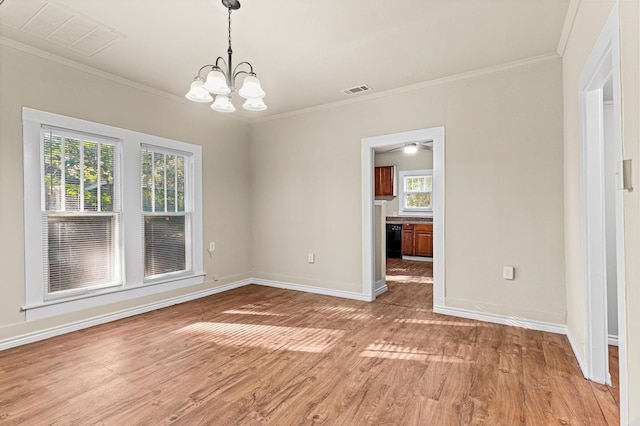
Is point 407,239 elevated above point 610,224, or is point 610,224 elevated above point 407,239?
point 610,224

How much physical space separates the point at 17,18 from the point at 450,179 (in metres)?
4.26

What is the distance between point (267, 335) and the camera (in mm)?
3271

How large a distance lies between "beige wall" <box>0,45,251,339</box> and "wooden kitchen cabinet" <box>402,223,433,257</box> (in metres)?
4.00

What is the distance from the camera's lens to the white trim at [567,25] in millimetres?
2436

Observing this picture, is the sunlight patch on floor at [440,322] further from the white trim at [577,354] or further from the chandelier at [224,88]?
the chandelier at [224,88]

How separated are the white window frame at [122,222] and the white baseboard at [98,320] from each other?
14cm

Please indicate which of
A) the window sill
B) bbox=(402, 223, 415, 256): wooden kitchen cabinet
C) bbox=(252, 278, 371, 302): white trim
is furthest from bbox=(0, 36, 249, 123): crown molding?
bbox=(402, 223, 415, 256): wooden kitchen cabinet

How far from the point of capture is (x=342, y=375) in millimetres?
2455

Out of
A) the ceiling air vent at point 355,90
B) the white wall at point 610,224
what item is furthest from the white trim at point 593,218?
the ceiling air vent at point 355,90

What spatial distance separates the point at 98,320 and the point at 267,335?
Answer: 191 cm

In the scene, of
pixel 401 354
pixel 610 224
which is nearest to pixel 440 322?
pixel 401 354

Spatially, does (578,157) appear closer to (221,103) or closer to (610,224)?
(610,224)

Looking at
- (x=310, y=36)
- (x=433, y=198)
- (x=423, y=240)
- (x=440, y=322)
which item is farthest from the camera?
(x=423, y=240)

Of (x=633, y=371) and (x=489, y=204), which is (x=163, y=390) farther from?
(x=489, y=204)
